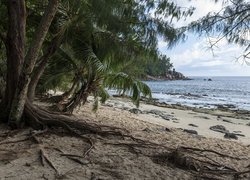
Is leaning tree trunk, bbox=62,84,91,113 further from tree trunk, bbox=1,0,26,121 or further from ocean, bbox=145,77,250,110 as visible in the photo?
ocean, bbox=145,77,250,110

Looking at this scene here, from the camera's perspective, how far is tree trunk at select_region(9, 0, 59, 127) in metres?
6.11

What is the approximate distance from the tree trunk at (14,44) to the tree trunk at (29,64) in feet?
0.76

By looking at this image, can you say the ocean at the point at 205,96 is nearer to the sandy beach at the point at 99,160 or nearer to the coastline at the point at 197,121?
the coastline at the point at 197,121

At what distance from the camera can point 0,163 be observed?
4.45m

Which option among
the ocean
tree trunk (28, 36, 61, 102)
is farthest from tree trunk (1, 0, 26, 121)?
the ocean

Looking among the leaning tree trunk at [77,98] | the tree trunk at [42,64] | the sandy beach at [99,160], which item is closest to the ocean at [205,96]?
the leaning tree trunk at [77,98]

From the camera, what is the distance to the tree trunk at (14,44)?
625 cm

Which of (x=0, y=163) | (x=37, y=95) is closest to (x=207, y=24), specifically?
(x=0, y=163)

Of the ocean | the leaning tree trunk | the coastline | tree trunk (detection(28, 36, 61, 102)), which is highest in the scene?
tree trunk (detection(28, 36, 61, 102))

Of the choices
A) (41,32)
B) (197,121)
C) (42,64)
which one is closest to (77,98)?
(42,64)

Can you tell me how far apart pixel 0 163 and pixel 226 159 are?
11.9 ft

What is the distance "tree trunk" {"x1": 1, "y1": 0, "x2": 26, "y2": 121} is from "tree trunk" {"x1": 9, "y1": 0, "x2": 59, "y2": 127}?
0.76 feet

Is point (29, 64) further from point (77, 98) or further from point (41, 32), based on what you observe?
point (77, 98)

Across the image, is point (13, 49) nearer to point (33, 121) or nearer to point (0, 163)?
point (33, 121)
